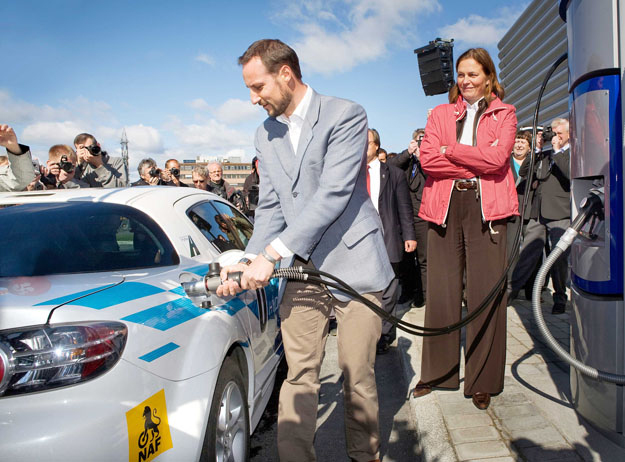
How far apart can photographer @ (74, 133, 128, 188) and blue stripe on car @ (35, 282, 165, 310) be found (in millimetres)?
3615

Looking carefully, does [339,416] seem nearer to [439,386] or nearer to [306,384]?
[439,386]

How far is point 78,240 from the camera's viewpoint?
2186 mm

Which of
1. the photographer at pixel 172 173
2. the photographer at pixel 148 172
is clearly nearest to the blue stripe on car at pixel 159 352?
the photographer at pixel 148 172

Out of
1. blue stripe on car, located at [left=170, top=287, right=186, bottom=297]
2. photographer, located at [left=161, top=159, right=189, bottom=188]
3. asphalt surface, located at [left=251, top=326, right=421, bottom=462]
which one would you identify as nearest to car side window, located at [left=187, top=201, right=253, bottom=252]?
blue stripe on car, located at [left=170, top=287, right=186, bottom=297]

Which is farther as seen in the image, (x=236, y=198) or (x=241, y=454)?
(x=236, y=198)

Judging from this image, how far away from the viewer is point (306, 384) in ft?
7.30

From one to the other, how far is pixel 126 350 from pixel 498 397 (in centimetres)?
241

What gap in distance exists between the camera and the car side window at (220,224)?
9.15ft

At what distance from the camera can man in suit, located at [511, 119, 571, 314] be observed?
5.14m

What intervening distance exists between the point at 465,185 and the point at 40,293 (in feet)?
7.60

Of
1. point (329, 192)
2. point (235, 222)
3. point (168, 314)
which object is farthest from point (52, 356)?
point (235, 222)

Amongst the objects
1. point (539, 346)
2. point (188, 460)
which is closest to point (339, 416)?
point (188, 460)

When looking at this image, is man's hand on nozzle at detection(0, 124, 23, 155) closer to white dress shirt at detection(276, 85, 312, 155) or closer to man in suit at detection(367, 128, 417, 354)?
white dress shirt at detection(276, 85, 312, 155)

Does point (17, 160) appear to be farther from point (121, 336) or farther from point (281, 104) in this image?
point (121, 336)
